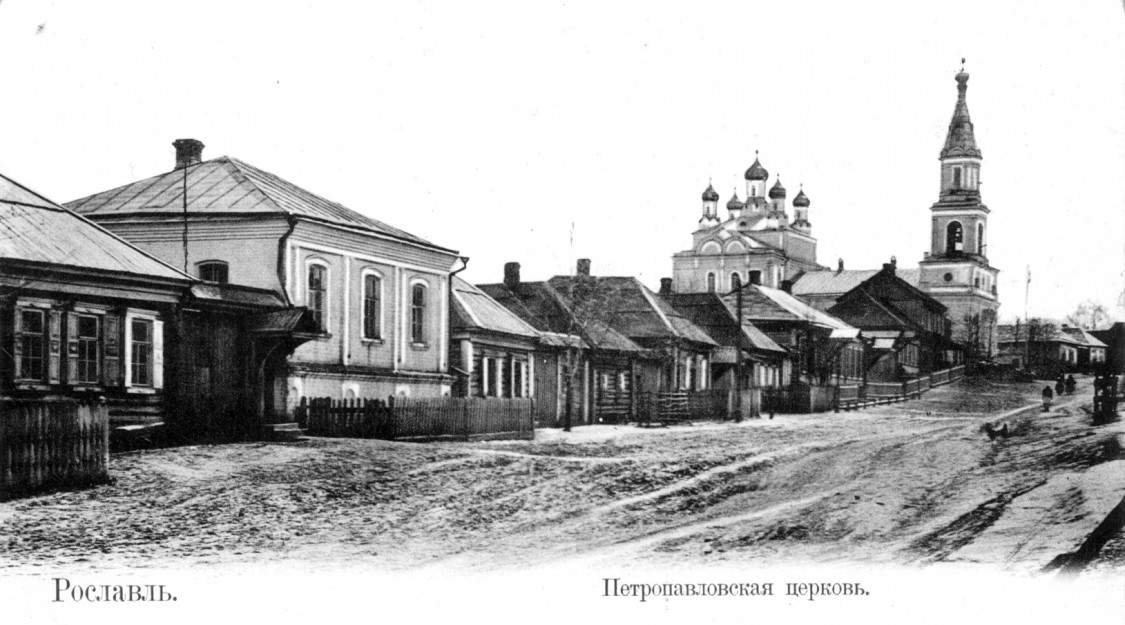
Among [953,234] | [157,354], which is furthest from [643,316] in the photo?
[157,354]

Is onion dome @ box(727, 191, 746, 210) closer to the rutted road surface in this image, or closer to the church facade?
the church facade

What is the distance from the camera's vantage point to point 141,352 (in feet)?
42.3

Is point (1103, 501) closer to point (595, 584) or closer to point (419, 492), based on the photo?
point (595, 584)

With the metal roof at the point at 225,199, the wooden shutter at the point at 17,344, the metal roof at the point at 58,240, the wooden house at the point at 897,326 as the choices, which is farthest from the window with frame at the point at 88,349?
the wooden house at the point at 897,326

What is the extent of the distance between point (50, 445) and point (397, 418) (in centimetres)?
523

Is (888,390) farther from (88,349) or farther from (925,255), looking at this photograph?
(88,349)

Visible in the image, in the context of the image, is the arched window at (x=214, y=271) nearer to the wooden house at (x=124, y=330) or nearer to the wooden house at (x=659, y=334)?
the wooden house at (x=124, y=330)

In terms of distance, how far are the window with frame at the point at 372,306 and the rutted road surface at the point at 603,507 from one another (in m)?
3.13

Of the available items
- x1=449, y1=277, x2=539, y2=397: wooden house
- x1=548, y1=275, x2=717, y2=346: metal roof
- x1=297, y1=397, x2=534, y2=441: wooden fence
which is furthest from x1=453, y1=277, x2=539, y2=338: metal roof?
x1=297, y1=397, x2=534, y2=441: wooden fence

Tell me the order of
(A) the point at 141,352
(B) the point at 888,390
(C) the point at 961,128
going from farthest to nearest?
(B) the point at 888,390
(A) the point at 141,352
(C) the point at 961,128

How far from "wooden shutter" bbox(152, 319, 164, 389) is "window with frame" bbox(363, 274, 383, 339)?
10.2ft

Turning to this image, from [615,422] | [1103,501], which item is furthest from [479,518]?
[615,422]

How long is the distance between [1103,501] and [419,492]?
5.80 m

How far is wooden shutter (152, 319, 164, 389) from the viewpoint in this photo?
12984mm
